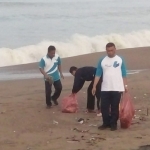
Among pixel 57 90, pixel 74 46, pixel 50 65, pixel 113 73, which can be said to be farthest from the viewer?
pixel 74 46

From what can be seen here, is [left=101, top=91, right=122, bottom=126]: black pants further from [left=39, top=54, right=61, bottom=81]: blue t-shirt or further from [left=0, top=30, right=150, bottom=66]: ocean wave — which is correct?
[left=0, top=30, right=150, bottom=66]: ocean wave

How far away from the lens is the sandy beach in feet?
27.1

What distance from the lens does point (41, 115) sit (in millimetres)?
10594

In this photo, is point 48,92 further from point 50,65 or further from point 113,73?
point 113,73

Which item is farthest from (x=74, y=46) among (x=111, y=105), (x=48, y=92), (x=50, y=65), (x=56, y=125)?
(x=111, y=105)

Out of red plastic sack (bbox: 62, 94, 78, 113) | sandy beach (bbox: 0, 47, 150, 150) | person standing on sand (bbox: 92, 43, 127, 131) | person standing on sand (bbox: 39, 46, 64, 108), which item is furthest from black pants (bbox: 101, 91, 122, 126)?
person standing on sand (bbox: 39, 46, 64, 108)

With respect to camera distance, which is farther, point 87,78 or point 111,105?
point 87,78

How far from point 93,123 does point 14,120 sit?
58.2 inches

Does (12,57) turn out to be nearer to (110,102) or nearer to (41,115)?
(41,115)

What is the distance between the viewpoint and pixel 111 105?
9.24 meters

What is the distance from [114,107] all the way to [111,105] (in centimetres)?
9

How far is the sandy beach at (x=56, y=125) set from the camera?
826 cm

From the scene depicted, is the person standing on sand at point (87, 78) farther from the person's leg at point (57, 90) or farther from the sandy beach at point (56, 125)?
the person's leg at point (57, 90)

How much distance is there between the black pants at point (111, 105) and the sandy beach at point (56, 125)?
222 mm
